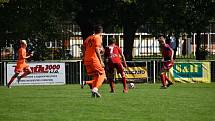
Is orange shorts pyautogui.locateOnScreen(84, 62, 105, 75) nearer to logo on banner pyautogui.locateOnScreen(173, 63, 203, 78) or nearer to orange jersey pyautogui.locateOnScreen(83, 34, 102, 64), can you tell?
orange jersey pyautogui.locateOnScreen(83, 34, 102, 64)

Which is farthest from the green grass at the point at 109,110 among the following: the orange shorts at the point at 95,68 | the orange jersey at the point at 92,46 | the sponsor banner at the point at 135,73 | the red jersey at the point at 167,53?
the sponsor banner at the point at 135,73

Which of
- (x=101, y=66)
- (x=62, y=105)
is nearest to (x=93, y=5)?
(x=101, y=66)

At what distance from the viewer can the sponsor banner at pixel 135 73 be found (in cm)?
3234

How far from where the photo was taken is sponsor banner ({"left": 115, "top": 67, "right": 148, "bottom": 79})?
32344 millimetres

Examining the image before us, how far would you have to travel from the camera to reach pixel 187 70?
3247 centimetres

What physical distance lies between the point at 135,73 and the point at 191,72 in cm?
283

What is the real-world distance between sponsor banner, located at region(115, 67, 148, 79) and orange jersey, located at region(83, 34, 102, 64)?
45.0 ft

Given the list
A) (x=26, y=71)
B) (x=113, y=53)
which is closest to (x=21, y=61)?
(x=26, y=71)

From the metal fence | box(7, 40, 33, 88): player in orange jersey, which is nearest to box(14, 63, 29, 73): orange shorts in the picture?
box(7, 40, 33, 88): player in orange jersey

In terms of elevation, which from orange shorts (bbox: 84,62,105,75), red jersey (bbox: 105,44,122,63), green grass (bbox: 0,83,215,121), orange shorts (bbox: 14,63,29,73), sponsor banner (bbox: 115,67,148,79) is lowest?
green grass (bbox: 0,83,215,121)

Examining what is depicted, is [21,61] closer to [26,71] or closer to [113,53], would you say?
[26,71]

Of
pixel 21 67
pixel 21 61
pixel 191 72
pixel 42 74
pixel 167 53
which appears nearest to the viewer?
pixel 167 53

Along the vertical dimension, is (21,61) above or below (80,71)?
above

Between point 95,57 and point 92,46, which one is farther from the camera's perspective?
point 95,57
